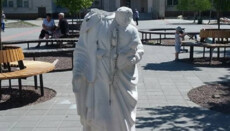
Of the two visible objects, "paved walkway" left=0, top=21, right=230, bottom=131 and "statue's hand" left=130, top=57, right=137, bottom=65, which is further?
"paved walkway" left=0, top=21, right=230, bottom=131

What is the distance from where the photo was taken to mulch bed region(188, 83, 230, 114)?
7.91m

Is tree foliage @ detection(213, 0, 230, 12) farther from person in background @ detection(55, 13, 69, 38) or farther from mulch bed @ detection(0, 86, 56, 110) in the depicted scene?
mulch bed @ detection(0, 86, 56, 110)

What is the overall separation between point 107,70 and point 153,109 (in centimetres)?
371

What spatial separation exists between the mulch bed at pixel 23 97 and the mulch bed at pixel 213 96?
137 inches

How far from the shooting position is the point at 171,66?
12.8 meters

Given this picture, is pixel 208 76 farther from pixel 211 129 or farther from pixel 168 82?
pixel 211 129

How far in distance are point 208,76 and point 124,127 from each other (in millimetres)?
7267

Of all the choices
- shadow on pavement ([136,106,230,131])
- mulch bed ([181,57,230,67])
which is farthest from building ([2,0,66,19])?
shadow on pavement ([136,106,230,131])

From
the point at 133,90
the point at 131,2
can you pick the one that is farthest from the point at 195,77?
the point at 131,2

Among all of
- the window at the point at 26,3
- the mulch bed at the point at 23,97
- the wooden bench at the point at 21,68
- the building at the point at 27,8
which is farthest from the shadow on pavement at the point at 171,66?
the window at the point at 26,3

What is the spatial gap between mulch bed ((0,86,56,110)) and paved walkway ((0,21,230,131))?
249mm

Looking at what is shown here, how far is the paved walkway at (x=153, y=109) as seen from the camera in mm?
6664

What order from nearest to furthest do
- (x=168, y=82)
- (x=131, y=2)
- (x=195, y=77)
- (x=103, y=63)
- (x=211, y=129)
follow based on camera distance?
(x=103, y=63) < (x=211, y=129) < (x=168, y=82) < (x=195, y=77) < (x=131, y=2)

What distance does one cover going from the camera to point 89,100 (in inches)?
167
